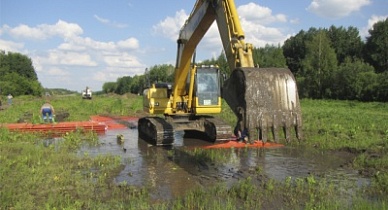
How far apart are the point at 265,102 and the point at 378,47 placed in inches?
2221

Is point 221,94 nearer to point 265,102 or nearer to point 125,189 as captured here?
point 265,102

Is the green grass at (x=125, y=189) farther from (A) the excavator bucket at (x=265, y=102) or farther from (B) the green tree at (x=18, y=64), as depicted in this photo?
(B) the green tree at (x=18, y=64)

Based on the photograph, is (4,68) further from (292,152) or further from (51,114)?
(292,152)

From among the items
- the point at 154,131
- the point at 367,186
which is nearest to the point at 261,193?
the point at 367,186

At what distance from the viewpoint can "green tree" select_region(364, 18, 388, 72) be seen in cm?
5656

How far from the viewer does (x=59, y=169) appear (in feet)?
30.6

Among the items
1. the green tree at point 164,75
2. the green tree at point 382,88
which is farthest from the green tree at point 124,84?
the green tree at point 382,88

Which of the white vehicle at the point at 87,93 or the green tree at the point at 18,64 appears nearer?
the white vehicle at the point at 87,93

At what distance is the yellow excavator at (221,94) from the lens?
742cm

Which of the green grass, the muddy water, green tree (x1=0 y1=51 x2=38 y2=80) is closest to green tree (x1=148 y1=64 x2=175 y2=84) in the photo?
the muddy water

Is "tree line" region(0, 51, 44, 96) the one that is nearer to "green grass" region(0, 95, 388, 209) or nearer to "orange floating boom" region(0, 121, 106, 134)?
"orange floating boom" region(0, 121, 106, 134)

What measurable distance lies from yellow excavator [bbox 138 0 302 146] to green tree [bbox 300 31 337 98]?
3756cm

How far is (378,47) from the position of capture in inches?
2254

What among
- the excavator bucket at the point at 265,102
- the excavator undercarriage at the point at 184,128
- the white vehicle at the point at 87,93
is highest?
the white vehicle at the point at 87,93
